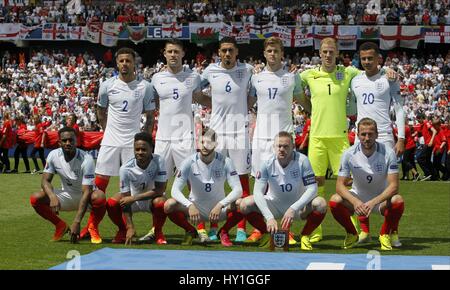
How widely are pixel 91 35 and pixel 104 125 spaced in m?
31.8

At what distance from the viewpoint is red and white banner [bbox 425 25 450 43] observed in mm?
38406

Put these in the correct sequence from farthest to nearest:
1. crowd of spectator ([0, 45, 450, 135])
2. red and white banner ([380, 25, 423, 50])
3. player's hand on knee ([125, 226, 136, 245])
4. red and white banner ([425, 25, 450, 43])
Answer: red and white banner ([380, 25, 423, 50]) → red and white banner ([425, 25, 450, 43]) → crowd of spectator ([0, 45, 450, 135]) → player's hand on knee ([125, 226, 136, 245])

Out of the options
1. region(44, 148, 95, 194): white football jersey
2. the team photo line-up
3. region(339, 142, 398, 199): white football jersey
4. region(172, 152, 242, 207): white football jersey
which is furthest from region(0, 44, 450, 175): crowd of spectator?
region(44, 148, 95, 194): white football jersey

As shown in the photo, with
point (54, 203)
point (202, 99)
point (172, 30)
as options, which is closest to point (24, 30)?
point (172, 30)

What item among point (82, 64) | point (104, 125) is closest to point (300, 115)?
point (82, 64)

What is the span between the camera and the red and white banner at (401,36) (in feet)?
129

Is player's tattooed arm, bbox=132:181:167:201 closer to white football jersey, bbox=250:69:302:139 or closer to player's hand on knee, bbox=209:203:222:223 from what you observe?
player's hand on knee, bbox=209:203:222:223

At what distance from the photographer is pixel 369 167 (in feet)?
32.6

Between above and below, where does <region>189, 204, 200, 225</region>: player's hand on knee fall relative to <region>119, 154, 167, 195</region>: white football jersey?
below

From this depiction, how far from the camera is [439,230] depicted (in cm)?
1191

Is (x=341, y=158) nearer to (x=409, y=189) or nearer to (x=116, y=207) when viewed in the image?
(x=116, y=207)

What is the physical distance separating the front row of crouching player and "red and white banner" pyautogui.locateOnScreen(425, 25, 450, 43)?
29.7 meters

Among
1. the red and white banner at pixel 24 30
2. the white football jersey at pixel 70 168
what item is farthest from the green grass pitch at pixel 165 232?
the red and white banner at pixel 24 30

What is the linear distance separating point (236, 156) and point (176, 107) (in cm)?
95
